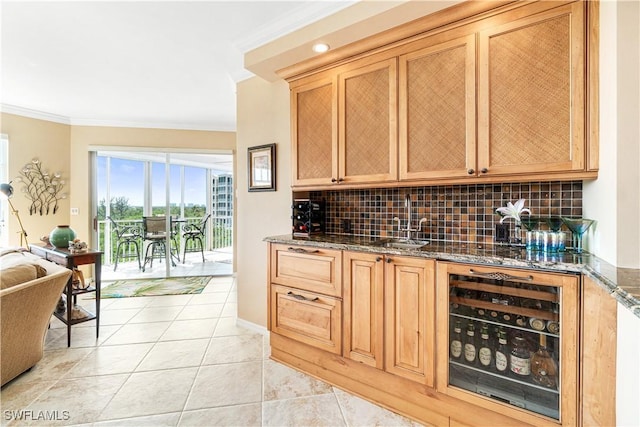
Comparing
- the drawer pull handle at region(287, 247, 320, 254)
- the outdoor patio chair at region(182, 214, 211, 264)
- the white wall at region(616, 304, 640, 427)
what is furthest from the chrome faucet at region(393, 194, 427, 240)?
the outdoor patio chair at region(182, 214, 211, 264)

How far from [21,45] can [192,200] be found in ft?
10.0

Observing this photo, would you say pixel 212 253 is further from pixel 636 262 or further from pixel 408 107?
pixel 636 262

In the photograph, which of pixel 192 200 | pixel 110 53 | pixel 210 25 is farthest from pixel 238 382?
pixel 192 200

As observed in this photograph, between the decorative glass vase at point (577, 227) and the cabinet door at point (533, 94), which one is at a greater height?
the cabinet door at point (533, 94)

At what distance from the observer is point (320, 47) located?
7.01 ft

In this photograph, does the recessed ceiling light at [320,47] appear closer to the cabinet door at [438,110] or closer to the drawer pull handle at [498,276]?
the cabinet door at [438,110]

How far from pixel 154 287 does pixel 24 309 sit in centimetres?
267

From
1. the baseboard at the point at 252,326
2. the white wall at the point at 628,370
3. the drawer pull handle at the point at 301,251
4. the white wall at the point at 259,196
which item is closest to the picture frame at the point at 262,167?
the white wall at the point at 259,196

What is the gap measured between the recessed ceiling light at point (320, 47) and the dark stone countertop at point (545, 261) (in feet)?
4.61

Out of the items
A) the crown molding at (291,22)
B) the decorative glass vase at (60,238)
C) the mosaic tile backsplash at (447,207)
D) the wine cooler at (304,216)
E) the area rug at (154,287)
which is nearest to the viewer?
the mosaic tile backsplash at (447,207)

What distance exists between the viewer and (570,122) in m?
1.49

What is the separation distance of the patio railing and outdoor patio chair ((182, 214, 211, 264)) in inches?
1.7

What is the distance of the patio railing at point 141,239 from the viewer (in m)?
5.02

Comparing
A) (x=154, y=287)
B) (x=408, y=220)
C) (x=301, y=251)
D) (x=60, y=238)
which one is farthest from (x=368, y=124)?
(x=154, y=287)
